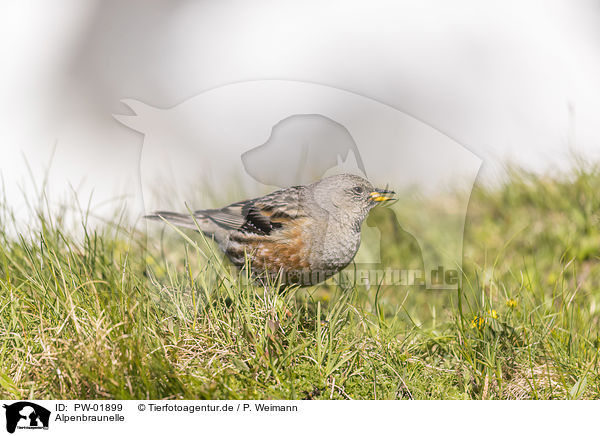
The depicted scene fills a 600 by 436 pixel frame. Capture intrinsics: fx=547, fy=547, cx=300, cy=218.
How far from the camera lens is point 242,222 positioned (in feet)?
8.89

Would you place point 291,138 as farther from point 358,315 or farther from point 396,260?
point 396,260

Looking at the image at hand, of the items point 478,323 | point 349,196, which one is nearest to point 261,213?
point 349,196

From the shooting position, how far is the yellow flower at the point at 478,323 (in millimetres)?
2768

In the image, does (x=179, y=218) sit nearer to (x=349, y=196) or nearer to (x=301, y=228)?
(x=301, y=228)

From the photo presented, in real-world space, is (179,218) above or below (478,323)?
above

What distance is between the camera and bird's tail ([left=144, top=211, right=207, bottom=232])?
2.79m

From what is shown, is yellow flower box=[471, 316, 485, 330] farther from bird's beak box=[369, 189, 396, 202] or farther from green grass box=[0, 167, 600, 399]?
bird's beak box=[369, 189, 396, 202]

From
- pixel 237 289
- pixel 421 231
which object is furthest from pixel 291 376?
pixel 421 231
